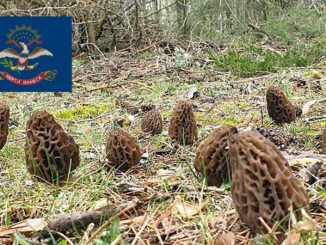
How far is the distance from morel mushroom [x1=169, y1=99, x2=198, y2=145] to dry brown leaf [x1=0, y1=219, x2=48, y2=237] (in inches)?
60.7

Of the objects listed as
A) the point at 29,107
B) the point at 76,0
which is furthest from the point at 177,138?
the point at 76,0

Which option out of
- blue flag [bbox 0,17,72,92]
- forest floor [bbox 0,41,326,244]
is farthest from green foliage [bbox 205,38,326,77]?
blue flag [bbox 0,17,72,92]

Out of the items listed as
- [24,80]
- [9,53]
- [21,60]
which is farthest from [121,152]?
[9,53]

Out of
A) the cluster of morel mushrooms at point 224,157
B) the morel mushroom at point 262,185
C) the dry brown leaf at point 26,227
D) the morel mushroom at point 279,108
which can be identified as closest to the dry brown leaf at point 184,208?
the cluster of morel mushrooms at point 224,157

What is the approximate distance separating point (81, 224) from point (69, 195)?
1.56ft

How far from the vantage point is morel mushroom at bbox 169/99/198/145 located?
3387mm

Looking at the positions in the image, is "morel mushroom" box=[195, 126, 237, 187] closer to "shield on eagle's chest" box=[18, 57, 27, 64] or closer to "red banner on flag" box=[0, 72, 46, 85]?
"red banner on flag" box=[0, 72, 46, 85]

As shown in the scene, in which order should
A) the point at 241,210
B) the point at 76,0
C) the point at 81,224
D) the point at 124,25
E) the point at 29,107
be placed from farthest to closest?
the point at 124,25, the point at 76,0, the point at 29,107, the point at 81,224, the point at 241,210

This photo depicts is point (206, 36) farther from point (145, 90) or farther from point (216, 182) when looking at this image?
point (216, 182)

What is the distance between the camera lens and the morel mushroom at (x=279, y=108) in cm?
369

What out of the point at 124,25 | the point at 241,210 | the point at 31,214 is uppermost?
the point at 124,25

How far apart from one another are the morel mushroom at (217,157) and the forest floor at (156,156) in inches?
2.2

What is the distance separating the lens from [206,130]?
3.78m

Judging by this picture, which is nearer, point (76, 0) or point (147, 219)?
point (147, 219)
